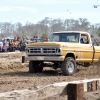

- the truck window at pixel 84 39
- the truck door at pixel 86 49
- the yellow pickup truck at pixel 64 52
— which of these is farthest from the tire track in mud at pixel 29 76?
the truck window at pixel 84 39

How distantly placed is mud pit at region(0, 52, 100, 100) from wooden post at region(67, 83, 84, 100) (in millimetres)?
3759

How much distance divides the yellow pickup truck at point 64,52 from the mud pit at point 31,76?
386 millimetres

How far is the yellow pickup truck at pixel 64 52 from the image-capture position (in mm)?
13547

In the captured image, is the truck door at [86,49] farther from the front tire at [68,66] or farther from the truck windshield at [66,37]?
the front tire at [68,66]

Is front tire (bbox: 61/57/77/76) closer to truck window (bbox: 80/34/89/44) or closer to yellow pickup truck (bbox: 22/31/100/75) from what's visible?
yellow pickup truck (bbox: 22/31/100/75)

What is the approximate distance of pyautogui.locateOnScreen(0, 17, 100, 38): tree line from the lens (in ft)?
241

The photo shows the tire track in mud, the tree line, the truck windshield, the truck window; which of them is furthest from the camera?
the tree line

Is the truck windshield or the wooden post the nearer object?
the wooden post

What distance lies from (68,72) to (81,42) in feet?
5.39

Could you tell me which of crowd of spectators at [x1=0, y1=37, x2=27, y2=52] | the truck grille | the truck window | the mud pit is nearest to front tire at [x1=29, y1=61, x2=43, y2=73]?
the mud pit

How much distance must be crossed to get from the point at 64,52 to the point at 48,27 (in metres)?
80.9

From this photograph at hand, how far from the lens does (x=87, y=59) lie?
14.8 meters

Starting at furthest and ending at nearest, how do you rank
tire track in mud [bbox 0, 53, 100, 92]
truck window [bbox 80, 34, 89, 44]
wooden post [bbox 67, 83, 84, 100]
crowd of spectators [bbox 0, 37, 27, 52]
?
crowd of spectators [bbox 0, 37, 27, 52], truck window [bbox 80, 34, 89, 44], tire track in mud [bbox 0, 53, 100, 92], wooden post [bbox 67, 83, 84, 100]

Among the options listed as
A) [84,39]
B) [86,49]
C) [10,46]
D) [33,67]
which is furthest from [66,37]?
[10,46]
